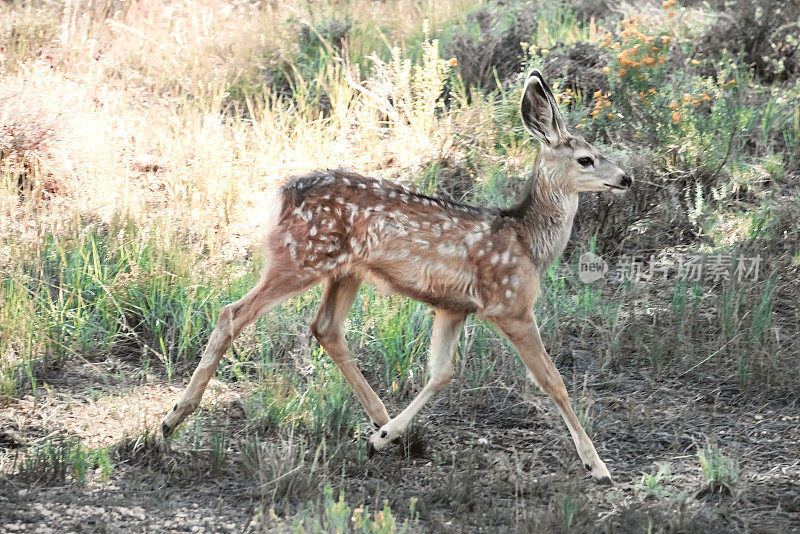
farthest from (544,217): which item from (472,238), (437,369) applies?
(437,369)

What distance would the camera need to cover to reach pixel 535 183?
21.0ft

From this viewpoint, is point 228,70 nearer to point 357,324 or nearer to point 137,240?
point 137,240

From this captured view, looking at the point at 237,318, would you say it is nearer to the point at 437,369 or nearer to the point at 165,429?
the point at 165,429

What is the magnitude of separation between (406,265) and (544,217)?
0.97 metres

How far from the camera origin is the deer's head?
633 centimetres

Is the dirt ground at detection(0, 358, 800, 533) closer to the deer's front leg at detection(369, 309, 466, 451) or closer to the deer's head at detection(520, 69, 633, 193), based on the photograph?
the deer's front leg at detection(369, 309, 466, 451)

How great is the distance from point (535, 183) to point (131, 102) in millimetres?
5170

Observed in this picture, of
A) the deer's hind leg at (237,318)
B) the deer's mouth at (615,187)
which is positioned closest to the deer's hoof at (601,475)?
the deer's mouth at (615,187)

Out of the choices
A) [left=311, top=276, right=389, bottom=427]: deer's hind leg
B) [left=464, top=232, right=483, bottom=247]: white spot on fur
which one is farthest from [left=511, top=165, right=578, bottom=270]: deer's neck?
[left=311, top=276, right=389, bottom=427]: deer's hind leg

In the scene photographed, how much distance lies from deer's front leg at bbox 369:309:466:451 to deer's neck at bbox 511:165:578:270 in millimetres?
608

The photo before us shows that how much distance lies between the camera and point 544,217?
6.30m

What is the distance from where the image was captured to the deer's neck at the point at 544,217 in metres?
6.24

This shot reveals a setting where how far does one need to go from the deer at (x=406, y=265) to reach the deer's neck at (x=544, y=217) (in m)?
0.01

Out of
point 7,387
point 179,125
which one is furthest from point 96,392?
point 179,125
